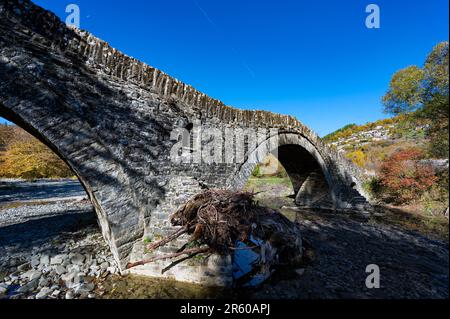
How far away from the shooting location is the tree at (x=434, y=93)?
1122mm

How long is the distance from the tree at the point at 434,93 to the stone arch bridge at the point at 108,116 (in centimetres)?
378

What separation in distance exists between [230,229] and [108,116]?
3420mm

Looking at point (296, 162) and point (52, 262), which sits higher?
point (296, 162)

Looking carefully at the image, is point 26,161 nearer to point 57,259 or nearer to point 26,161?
point 26,161

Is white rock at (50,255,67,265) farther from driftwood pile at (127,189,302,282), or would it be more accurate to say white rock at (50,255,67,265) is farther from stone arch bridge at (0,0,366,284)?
driftwood pile at (127,189,302,282)

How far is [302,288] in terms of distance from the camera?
4125mm

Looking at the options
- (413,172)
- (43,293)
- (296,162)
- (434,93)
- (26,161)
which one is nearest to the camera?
(434,93)

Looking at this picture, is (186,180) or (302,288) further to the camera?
(186,180)

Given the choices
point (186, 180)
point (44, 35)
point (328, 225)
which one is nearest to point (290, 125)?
point (328, 225)

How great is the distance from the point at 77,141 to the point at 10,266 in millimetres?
3144

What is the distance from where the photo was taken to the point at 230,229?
14.9 feet

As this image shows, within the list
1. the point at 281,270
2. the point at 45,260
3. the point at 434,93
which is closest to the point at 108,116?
the point at 45,260

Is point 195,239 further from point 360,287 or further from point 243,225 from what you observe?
point 360,287

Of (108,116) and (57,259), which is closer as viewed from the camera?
(108,116)
